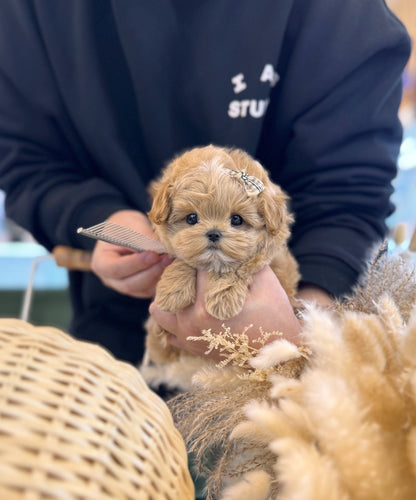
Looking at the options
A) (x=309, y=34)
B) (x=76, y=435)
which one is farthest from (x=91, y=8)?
(x=76, y=435)

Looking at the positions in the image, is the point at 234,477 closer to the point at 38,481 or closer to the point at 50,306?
the point at 38,481

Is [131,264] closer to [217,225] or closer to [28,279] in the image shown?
[217,225]

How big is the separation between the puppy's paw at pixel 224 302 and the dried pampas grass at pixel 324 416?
79 mm

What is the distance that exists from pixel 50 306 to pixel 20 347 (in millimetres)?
2093

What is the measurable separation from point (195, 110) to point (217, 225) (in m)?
0.53

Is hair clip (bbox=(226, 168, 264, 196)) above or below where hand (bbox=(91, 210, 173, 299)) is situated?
above

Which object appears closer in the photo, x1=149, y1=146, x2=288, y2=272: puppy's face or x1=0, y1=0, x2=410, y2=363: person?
x1=149, y1=146, x2=288, y2=272: puppy's face

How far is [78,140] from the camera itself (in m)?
1.11

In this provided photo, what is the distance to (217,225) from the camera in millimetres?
584

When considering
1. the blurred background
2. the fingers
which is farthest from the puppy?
the blurred background

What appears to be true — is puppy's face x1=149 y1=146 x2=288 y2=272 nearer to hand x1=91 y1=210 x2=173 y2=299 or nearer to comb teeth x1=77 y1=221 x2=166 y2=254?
comb teeth x1=77 y1=221 x2=166 y2=254

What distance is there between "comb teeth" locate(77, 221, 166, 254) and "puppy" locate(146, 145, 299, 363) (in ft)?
0.13

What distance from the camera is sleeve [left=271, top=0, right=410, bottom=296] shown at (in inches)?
35.9

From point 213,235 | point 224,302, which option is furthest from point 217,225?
point 224,302
